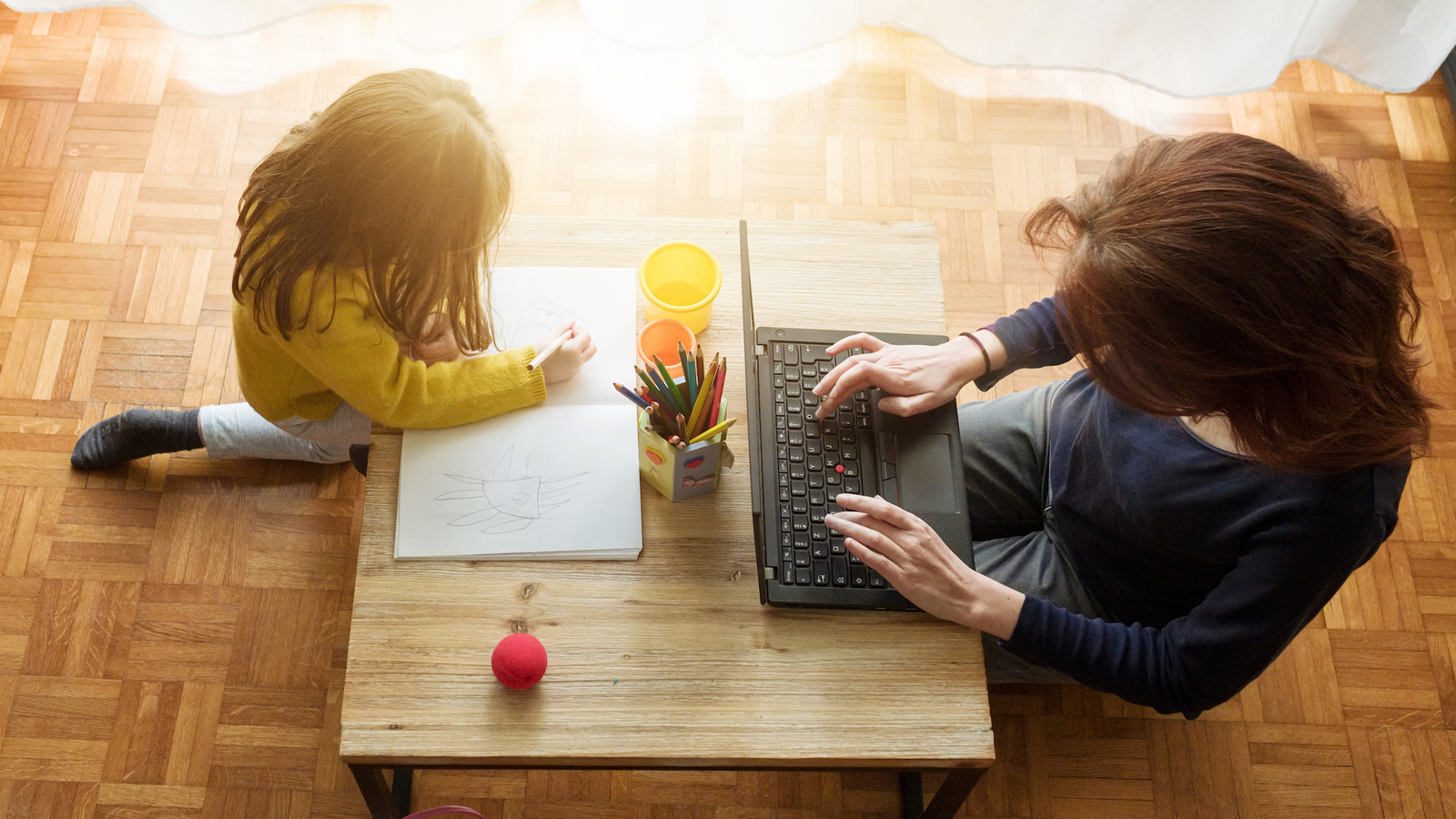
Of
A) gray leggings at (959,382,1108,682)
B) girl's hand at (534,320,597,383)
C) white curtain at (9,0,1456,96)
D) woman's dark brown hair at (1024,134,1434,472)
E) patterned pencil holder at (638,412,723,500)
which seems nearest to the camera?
woman's dark brown hair at (1024,134,1434,472)

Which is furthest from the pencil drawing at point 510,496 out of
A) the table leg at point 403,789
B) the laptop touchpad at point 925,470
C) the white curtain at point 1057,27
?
the white curtain at point 1057,27

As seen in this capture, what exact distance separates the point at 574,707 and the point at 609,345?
1.28 feet

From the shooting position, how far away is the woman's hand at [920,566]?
907 millimetres

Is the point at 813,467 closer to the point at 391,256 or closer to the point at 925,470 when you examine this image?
the point at 925,470

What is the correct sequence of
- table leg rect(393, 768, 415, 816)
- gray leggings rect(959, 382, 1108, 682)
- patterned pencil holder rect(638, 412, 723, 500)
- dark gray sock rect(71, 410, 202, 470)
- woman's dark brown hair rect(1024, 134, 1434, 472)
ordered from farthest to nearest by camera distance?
dark gray sock rect(71, 410, 202, 470) → table leg rect(393, 768, 415, 816) → gray leggings rect(959, 382, 1108, 682) → patterned pencil holder rect(638, 412, 723, 500) → woman's dark brown hair rect(1024, 134, 1434, 472)

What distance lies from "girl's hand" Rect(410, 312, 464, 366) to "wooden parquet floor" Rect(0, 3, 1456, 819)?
66 centimetres

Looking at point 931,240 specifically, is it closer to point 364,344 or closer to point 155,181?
point 364,344

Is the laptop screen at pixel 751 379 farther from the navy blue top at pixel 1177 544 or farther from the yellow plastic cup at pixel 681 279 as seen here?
the navy blue top at pixel 1177 544

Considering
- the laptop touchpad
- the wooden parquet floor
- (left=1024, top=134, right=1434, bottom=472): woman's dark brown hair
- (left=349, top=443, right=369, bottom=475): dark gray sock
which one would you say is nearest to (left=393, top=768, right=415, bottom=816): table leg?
the wooden parquet floor

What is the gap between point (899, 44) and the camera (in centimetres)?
205

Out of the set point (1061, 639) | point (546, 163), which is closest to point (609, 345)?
point (1061, 639)

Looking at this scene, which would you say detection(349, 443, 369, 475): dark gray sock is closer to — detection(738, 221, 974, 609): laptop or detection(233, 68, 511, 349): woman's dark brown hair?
detection(233, 68, 511, 349): woman's dark brown hair

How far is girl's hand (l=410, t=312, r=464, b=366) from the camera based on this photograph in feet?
3.39

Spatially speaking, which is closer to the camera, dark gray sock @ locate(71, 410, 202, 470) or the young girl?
the young girl
